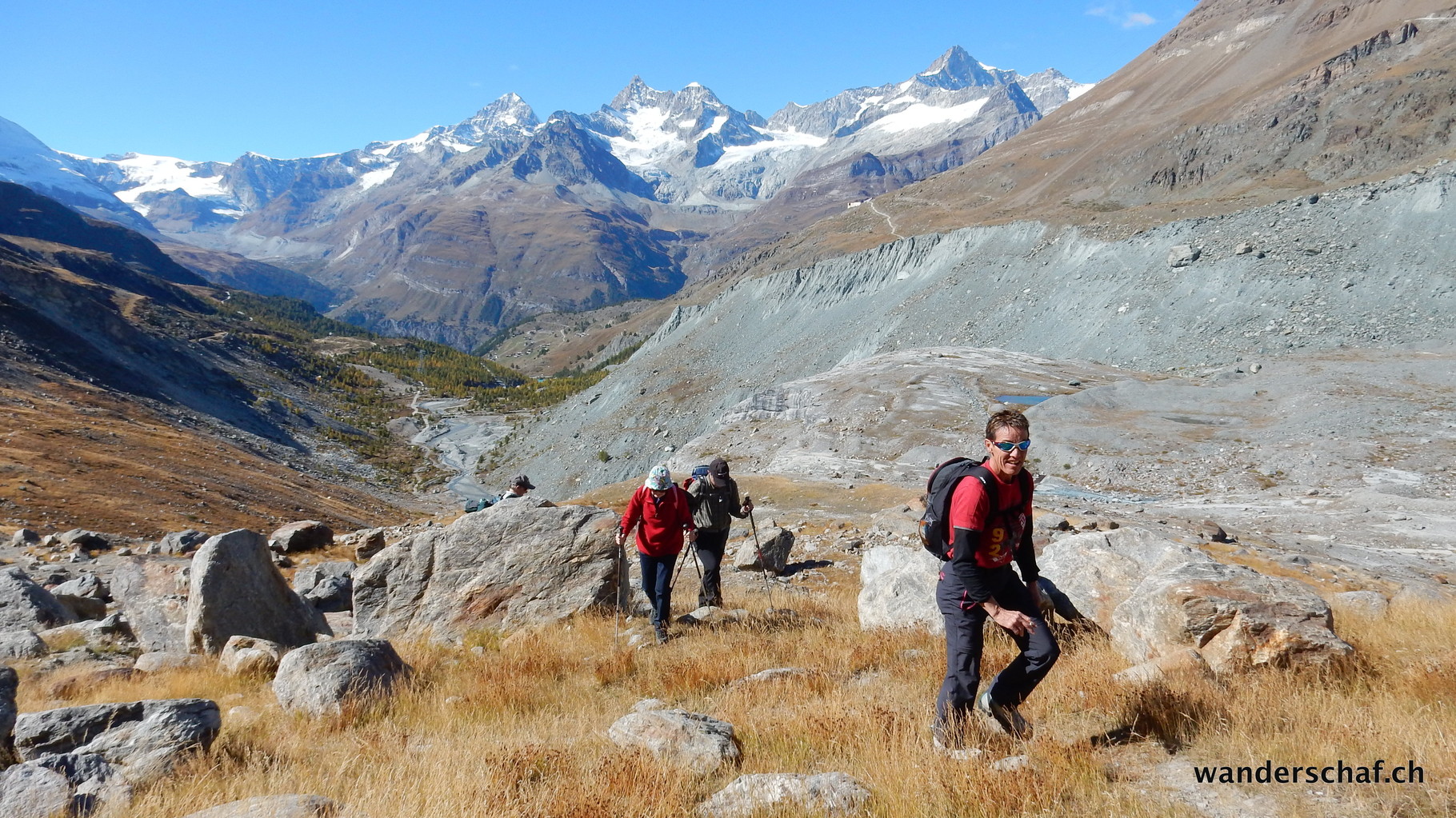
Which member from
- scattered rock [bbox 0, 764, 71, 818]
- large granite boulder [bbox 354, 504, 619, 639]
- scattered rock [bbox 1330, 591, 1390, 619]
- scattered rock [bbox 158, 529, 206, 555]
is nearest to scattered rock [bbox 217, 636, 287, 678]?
large granite boulder [bbox 354, 504, 619, 639]

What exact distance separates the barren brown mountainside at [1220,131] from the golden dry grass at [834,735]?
63861mm

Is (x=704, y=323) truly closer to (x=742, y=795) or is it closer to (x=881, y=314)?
(x=881, y=314)

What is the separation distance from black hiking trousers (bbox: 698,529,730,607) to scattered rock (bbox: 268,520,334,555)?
16.9 m

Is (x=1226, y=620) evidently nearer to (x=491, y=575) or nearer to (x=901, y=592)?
(x=901, y=592)

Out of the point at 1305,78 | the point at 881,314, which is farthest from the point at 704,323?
the point at 1305,78

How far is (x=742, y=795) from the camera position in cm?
430

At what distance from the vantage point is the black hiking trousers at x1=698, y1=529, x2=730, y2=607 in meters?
11.3

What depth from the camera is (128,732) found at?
522cm

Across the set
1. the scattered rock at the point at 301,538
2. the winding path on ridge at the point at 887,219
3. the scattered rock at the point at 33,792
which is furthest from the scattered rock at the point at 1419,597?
the winding path on ridge at the point at 887,219

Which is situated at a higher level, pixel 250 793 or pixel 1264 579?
pixel 1264 579

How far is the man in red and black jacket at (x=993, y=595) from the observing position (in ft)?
15.0

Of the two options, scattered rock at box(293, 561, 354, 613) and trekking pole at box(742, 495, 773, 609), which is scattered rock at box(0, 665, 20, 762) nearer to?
trekking pole at box(742, 495, 773, 609)

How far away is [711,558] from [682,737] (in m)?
6.23

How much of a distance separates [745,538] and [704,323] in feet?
228
